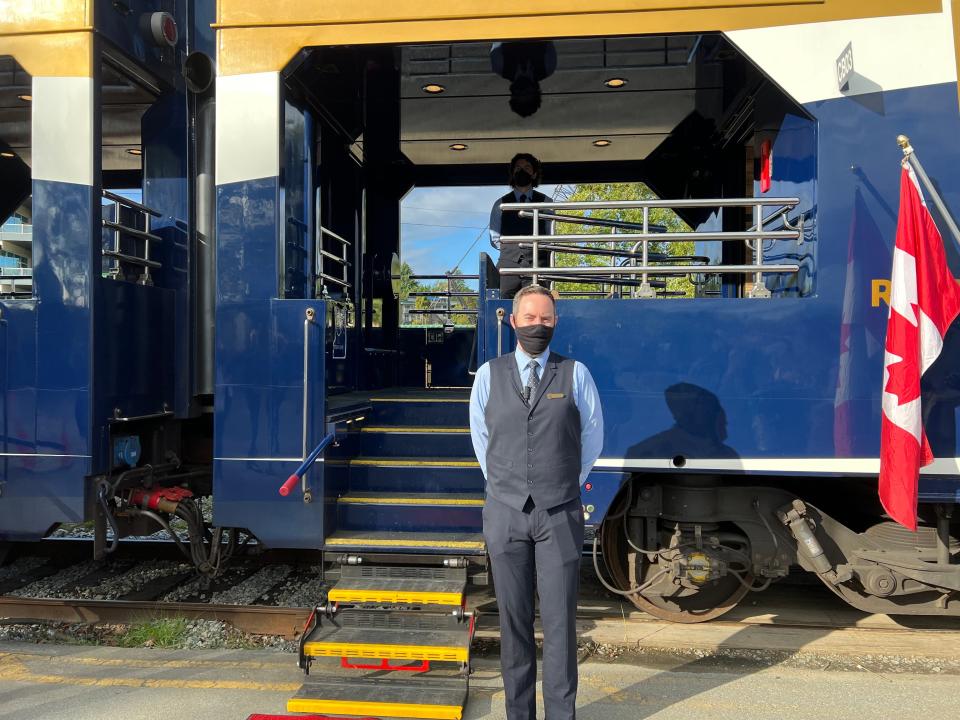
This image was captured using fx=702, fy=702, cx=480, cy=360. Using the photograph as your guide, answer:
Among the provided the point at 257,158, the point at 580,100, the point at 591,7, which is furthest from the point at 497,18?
the point at 580,100

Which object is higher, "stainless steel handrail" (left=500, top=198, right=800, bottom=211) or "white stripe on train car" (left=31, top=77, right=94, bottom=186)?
"white stripe on train car" (left=31, top=77, right=94, bottom=186)

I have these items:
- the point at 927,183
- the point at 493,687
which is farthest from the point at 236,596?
the point at 927,183

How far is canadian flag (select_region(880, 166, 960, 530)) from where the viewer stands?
11.1ft

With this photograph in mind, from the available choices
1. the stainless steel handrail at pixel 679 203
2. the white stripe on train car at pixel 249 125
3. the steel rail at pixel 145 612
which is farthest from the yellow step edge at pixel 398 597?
the white stripe on train car at pixel 249 125

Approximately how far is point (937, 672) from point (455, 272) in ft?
14.5

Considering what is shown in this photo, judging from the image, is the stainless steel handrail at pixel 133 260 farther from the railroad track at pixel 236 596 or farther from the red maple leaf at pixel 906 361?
the red maple leaf at pixel 906 361

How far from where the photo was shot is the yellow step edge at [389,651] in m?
3.23

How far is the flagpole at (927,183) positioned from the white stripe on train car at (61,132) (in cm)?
431

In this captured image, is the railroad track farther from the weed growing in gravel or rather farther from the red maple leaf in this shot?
the red maple leaf

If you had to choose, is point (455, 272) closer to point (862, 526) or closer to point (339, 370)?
point (339, 370)

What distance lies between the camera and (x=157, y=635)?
399cm

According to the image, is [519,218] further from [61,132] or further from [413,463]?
[61,132]

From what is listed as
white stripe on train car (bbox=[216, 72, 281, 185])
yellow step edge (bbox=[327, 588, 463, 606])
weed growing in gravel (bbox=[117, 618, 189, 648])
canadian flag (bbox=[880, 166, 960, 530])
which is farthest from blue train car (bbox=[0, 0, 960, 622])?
weed growing in gravel (bbox=[117, 618, 189, 648])

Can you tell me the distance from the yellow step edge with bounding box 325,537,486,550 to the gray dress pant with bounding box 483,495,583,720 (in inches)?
33.6
